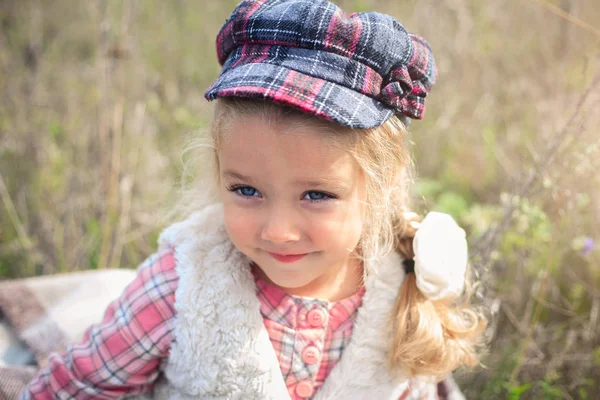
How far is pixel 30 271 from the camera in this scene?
8.19 ft

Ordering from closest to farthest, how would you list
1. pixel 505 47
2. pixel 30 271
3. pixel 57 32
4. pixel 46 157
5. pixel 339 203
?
pixel 339 203 < pixel 30 271 < pixel 46 157 < pixel 505 47 < pixel 57 32

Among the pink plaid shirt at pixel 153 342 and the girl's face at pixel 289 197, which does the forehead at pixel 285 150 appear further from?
the pink plaid shirt at pixel 153 342

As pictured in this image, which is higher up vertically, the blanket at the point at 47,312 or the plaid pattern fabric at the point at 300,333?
the plaid pattern fabric at the point at 300,333

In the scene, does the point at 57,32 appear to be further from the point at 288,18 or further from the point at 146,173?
the point at 288,18

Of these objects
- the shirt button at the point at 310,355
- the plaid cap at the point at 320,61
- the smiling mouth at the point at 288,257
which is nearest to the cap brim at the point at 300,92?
the plaid cap at the point at 320,61

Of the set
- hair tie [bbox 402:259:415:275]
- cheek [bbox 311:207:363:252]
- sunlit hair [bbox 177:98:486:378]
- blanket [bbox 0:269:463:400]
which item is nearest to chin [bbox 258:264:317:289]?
cheek [bbox 311:207:363:252]

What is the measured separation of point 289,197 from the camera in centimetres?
124

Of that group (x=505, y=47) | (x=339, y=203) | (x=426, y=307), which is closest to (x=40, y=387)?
(x=339, y=203)

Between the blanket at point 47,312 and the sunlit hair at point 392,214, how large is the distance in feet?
1.46

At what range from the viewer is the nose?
124cm

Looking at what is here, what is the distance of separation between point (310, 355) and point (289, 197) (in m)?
0.48

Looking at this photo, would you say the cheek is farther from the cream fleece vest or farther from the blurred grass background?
the blurred grass background

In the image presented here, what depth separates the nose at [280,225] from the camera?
1243 mm

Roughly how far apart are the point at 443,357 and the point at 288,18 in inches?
39.5
